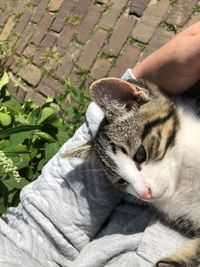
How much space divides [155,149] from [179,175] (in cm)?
13

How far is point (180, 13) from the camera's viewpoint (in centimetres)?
350

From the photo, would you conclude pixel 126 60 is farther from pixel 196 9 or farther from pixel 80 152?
pixel 80 152

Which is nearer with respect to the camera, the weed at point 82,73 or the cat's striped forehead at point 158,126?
the cat's striped forehead at point 158,126

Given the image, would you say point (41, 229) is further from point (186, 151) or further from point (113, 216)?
point (186, 151)

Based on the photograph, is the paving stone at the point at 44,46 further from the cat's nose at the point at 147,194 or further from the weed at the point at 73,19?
the cat's nose at the point at 147,194

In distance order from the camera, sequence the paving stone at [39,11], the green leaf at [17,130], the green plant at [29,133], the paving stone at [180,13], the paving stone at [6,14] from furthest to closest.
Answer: the paving stone at [6,14] → the paving stone at [39,11] → the paving stone at [180,13] → the green leaf at [17,130] → the green plant at [29,133]

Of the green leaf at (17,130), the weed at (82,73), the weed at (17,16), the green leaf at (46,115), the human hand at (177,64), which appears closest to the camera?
the human hand at (177,64)

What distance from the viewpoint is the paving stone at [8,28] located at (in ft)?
15.5

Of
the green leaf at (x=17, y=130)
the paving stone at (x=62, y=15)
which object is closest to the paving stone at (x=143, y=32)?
the paving stone at (x=62, y=15)

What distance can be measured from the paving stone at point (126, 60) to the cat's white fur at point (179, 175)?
159 cm

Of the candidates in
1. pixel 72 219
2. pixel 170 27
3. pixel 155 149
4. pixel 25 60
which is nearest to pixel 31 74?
pixel 25 60

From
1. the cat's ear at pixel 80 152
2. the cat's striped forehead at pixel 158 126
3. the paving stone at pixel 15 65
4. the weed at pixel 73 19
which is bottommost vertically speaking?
the paving stone at pixel 15 65

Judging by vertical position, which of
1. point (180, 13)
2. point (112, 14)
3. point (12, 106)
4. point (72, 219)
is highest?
point (180, 13)

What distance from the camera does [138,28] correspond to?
12.4 feet
